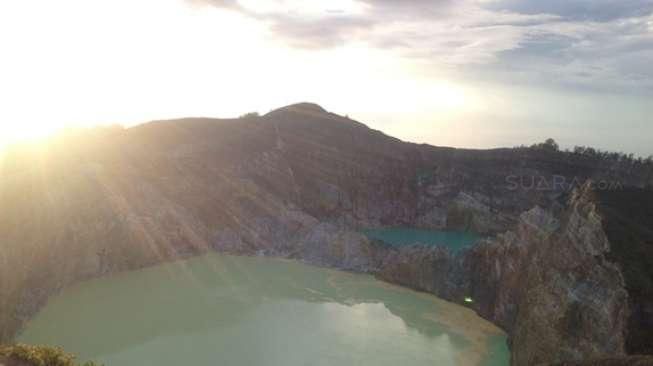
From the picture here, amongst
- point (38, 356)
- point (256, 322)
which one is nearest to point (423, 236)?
point (256, 322)

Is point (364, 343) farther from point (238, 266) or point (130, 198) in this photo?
point (130, 198)

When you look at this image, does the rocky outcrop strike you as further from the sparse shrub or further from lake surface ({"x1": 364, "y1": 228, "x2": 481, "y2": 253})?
lake surface ({"x1": 364, "y1": 228, "x2": 481, "y2": 253})

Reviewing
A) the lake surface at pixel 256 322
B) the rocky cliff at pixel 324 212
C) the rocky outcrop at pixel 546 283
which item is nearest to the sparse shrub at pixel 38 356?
the lake surface at pixel 256 322

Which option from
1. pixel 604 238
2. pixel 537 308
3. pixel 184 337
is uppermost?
pixel 604 238

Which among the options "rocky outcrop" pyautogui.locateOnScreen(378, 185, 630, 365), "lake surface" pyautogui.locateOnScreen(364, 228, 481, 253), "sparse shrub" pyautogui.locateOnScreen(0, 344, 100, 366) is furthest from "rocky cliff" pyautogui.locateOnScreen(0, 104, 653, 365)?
"sparse shrub" pyautogui.locateOnScreen(0, 344, 100, 366)

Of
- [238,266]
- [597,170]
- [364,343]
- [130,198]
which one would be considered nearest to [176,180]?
[130,198]

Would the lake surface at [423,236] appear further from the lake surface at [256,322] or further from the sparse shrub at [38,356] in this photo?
the sparse shrub at [38,356]

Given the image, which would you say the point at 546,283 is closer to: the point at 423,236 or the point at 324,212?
the point at 423,236
